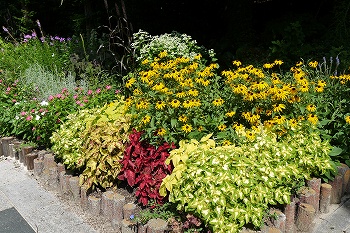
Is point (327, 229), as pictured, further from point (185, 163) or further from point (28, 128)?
point (28, 128)

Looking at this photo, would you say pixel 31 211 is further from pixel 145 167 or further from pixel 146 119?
pixel 146 119

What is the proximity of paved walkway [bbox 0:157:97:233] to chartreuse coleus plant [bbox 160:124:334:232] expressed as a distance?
2.84 ft

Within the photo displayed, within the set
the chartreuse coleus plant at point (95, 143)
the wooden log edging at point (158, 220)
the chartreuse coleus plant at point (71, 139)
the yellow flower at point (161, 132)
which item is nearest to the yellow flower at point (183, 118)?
the yellow flower at point (161, 132)

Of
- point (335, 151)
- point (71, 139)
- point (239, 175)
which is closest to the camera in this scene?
point (239, 175)

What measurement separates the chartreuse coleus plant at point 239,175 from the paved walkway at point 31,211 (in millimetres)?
864

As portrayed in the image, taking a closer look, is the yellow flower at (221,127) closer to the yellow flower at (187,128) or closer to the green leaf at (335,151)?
the yellow flower at (187,128)

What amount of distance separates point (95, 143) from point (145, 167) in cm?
53

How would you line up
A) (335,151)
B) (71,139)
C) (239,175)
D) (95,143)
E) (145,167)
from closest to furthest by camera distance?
1. (239,175)
2. (145,167)
3. (335,151)
4. (95,143)
5. (71,139)

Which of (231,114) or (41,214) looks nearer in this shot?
(231,114)

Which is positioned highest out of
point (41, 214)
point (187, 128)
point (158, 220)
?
point (187, 128)

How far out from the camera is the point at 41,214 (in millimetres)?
2986

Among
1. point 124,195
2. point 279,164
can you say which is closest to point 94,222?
point 124,195

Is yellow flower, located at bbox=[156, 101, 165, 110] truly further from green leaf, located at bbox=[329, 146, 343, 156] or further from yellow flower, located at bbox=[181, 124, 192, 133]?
green leaf, located at bbox=[329, 146, 343, 156]

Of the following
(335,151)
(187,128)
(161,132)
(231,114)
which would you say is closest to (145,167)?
(161,132)
